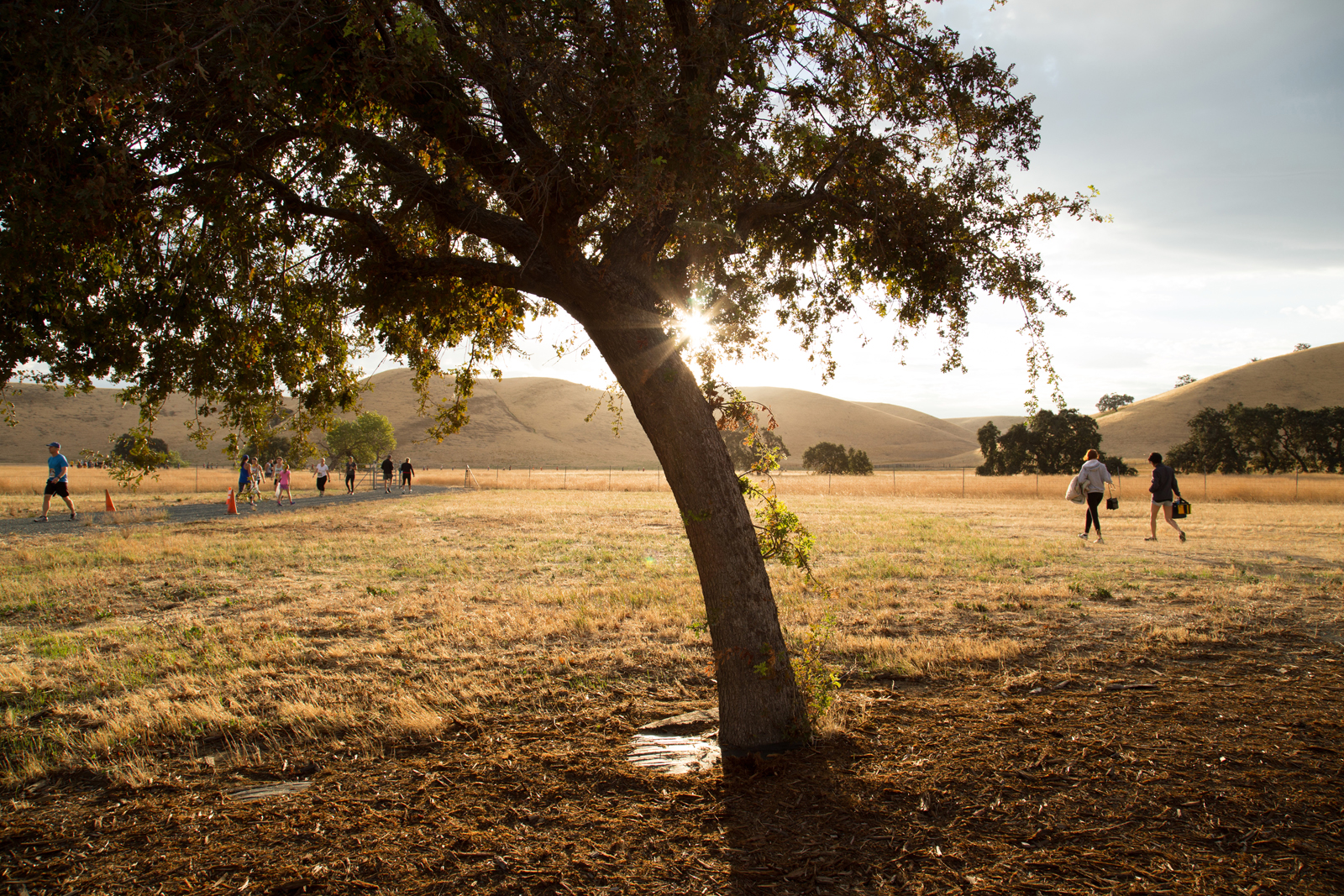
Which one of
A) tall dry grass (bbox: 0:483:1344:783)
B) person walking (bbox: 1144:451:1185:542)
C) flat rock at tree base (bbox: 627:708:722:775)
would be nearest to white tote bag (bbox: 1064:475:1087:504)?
tall dry grass (bbox: 0:483:1344:783)

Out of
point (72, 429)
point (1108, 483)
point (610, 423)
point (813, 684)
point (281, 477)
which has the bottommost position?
point (813, 684)

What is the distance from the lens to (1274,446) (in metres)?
62.8

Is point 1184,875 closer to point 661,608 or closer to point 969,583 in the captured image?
point 661,608

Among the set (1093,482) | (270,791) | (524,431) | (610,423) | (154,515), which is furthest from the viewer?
(524,431)

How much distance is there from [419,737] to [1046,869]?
4.09m

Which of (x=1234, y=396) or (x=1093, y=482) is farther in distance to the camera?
(x=1234, y=396)

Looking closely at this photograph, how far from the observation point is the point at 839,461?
73250 mm

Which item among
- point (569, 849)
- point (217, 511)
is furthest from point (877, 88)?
point (217, 511)

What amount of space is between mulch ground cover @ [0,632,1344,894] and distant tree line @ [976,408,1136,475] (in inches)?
2433

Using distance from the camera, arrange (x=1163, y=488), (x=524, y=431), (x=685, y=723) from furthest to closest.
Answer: (x=524, y=431)
(x=1163, y=488)
(x=685, y=723)

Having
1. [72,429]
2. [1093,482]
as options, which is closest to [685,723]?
[1093,482]

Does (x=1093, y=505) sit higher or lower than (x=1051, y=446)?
lower

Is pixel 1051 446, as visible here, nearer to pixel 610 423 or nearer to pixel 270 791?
pixel 270 791

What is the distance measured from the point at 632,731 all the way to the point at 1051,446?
68.4 metres
